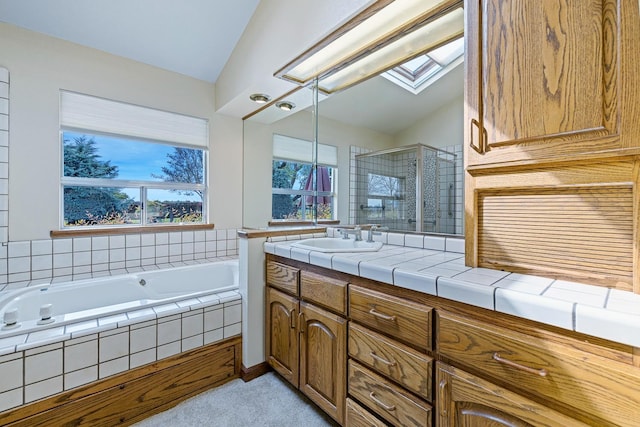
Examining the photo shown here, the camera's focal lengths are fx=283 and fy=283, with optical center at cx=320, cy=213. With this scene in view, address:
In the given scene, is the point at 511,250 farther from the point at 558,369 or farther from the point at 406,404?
the point at 406,404

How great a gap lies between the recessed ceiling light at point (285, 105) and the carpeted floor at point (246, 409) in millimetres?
2173

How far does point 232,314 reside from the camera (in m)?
1.89

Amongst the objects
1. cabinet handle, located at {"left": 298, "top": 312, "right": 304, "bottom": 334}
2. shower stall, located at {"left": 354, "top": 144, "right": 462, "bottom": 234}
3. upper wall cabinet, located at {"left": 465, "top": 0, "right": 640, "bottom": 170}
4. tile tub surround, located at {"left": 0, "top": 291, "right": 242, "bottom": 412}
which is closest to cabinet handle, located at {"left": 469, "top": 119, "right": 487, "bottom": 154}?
upper wall cabinet, located at {"left": 465, "top": 0, "right": 640, "bottom": 170}

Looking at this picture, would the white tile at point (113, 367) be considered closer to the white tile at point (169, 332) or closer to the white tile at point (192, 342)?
the white tile at point (169, 332)

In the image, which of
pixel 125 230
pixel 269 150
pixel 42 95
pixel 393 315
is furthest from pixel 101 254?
pixel 393 315

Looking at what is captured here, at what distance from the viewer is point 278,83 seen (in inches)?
85.3

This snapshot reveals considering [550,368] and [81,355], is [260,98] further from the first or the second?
[550,368]

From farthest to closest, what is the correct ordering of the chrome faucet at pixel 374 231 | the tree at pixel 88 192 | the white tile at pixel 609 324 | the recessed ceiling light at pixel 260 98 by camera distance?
the recessed ceiling light at pixel 260 98
the tree at pixel 88 192
the chrome faucet at pixel 374 231
the white tile at pixel 609 324

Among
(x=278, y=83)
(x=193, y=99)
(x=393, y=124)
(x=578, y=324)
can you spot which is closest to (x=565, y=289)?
(x=578, y=324)

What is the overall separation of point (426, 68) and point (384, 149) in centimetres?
49

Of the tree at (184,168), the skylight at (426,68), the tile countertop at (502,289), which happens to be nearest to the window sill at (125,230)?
the tree at (184,168)

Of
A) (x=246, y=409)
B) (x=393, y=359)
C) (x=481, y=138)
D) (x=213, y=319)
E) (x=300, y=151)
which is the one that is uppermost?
(x=300, y=151)

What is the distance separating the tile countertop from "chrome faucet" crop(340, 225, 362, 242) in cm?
39

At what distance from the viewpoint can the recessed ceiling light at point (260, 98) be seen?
A: 241 centimetres
